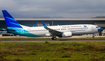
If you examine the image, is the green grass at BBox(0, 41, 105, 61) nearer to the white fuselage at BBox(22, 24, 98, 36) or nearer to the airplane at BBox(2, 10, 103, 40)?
the airplane at BBox(2, 10, 103, 40)

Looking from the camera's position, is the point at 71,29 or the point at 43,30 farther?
the point at 43,30

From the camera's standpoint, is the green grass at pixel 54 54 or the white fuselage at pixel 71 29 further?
the white fuselage at pixel 71 29

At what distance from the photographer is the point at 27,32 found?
35.4m

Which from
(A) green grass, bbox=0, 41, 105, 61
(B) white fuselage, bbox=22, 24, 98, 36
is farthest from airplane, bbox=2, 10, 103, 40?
(A) green grass, bbox=0, 41, 105, 61

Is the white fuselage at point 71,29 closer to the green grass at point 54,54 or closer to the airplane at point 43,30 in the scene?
the airplane at point 43,30

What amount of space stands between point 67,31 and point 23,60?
2372 cm

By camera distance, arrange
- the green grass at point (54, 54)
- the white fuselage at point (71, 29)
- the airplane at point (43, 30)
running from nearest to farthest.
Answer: the green grass at point (54, 54), the airplane at point (43, 30), the white fuselage at point (71, 29)

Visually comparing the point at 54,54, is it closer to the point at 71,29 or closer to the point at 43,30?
the point at 71,29

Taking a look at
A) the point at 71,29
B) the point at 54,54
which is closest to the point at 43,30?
the point at 71,29

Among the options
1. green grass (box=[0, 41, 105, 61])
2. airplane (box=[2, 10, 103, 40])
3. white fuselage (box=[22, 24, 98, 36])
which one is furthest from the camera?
white fuselage (box=[22, 24, 98, 36])

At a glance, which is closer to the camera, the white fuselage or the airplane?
the airplane

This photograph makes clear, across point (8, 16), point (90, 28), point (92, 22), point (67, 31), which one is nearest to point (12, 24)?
point (8, 16)

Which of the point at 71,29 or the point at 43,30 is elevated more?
the point at 71,29

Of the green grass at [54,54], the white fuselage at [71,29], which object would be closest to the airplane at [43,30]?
the white fuselage at [71,29]
